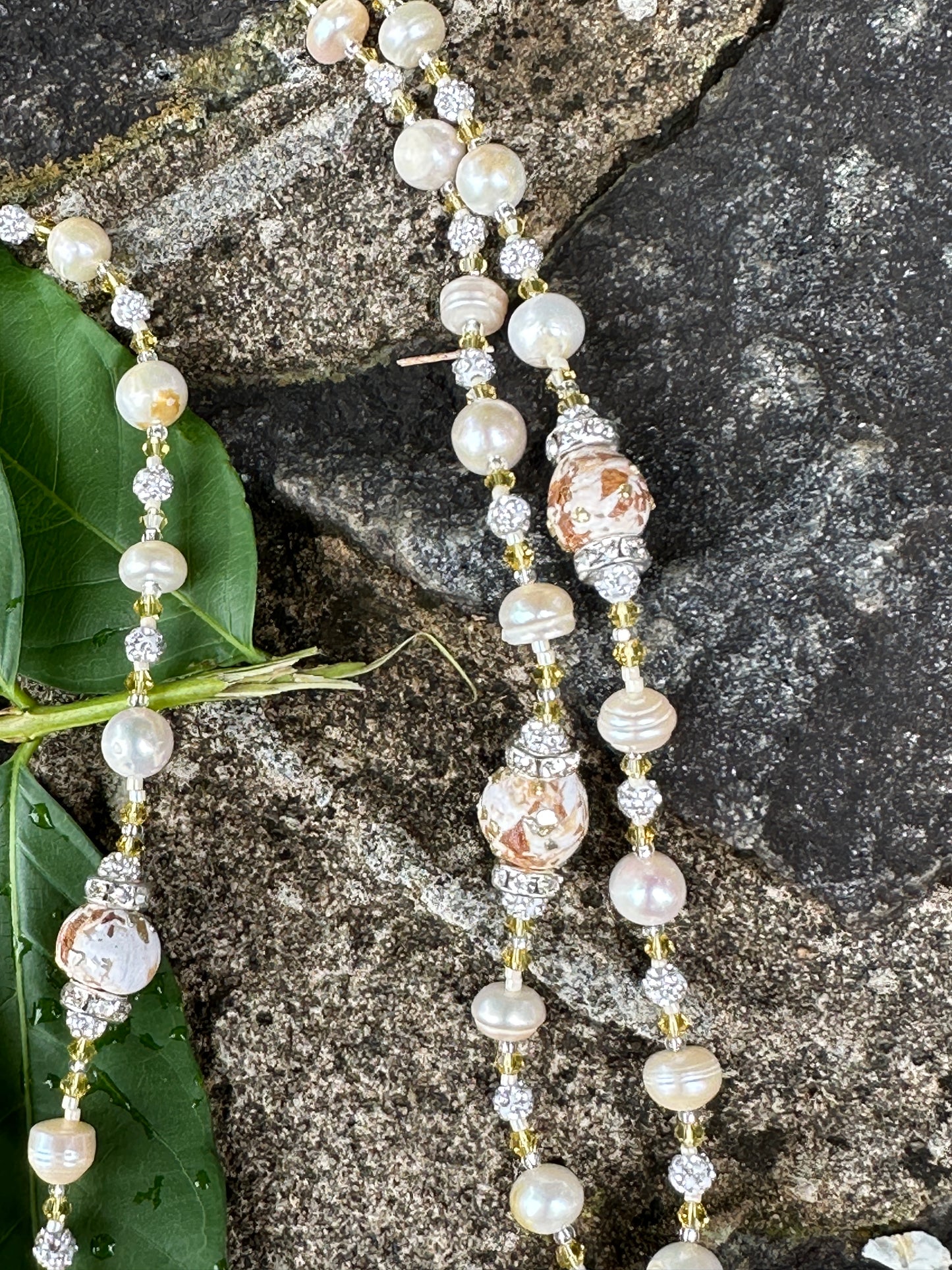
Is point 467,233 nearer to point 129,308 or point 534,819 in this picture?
point 129,308

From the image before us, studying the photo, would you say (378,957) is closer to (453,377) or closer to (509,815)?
(509,815)

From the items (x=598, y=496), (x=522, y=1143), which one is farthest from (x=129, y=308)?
(x=522, y=1143)

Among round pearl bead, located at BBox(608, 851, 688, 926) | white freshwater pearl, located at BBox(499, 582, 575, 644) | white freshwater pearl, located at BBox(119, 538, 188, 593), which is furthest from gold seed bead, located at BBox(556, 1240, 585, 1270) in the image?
white freshwater pearl, located at BBox(119, 538, 188, 593)

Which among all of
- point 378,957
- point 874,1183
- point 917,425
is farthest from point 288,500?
point 874,1183

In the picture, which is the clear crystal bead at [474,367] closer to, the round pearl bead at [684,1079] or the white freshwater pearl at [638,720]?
the white freshwater pearl at [638,720]

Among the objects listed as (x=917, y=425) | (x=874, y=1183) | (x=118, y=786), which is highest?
(x=917, y=425)

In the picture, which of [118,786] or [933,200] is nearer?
[933,200]
